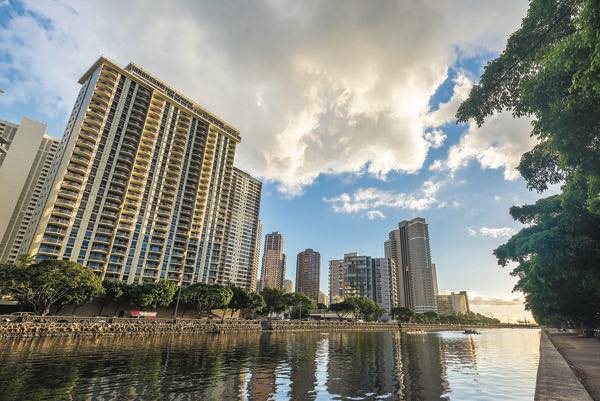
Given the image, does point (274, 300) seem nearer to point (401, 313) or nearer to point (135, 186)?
point (135, 186)

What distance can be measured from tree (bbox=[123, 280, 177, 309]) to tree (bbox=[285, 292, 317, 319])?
45.4 m

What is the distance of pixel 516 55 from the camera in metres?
14.9

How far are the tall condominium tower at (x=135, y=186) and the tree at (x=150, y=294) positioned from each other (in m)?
17.6

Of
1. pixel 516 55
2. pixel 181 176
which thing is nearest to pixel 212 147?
pixel 181 176

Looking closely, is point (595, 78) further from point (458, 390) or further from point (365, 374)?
point (365, 374)

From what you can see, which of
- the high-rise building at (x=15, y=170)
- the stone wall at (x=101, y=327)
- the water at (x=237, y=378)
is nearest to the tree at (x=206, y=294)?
the stone wall at (x=101, y=327)

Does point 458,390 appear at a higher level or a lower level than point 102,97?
lower

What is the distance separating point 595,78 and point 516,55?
301 inches

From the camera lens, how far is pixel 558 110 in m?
11.8

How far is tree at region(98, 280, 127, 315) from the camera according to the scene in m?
71.6

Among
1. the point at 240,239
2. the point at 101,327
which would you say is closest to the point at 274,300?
the point at 101,327

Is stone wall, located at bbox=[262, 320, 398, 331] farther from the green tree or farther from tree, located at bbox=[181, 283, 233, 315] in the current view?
tree, located at bbox=[181, 283, 233, 315]

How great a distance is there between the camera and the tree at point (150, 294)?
7225cm

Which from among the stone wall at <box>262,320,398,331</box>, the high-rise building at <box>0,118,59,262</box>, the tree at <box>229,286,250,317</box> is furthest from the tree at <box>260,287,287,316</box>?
the high-rise building at <box>0,118,59,262</box>
